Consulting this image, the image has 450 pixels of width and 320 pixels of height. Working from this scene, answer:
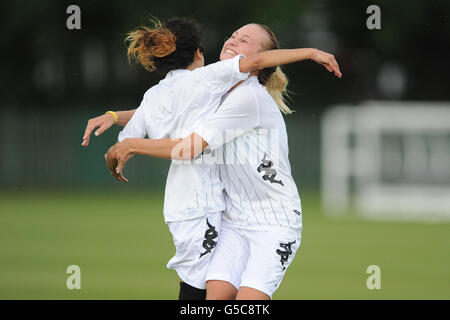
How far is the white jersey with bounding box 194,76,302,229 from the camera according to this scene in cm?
478

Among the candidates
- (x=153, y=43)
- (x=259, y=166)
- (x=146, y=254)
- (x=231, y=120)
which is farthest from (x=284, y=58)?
(x=146, y=254)

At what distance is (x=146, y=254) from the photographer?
1218 cm

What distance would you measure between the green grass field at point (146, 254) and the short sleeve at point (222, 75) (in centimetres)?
439

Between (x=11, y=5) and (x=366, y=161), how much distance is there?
10.2 m

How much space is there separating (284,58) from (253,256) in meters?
1.11

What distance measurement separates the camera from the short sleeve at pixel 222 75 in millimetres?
4617

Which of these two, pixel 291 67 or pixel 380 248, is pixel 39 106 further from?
pixel 380 248

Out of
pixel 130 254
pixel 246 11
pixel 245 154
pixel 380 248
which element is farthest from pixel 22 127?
pixel 245 154

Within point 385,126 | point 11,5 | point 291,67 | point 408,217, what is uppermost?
point 11,5

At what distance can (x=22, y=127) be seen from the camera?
20969mm

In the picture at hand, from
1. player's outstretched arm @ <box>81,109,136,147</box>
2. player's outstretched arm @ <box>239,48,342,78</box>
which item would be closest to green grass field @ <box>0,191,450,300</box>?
player's outstretched arm @ <box>81,109,136,147</box>

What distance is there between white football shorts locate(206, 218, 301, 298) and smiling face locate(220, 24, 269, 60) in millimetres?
959

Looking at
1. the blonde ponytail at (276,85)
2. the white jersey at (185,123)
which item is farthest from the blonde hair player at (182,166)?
the blonde ponytail at (276,85)

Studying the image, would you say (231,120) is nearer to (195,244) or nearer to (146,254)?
(195,244)
